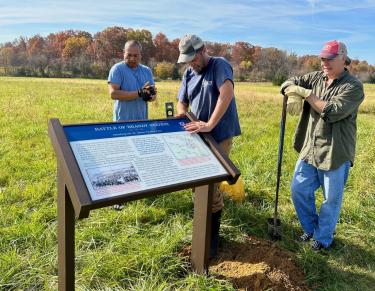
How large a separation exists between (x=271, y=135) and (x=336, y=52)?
23.4ft

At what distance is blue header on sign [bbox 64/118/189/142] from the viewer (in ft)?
9.29

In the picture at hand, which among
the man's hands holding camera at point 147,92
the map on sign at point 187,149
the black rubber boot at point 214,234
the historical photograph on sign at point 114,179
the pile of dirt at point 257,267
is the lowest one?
the pile of dirt at point 257,267

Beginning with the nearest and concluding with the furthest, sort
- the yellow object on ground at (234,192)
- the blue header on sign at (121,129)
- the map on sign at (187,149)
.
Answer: the blue header on sign at (121,129)
the map on sign at (187,149)
the yellow object on ground at (234,192)

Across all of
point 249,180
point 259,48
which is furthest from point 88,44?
point 249,180

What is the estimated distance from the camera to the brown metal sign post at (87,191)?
8.14 ft

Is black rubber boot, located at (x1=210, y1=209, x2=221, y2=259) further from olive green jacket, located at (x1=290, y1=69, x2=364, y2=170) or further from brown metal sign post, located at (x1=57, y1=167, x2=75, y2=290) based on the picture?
brown metal sign post, located at (x1=57, y1=167, x2=75, y2=290)

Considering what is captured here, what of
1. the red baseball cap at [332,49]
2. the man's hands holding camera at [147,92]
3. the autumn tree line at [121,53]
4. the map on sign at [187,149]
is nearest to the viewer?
the map on sign at [187,149]

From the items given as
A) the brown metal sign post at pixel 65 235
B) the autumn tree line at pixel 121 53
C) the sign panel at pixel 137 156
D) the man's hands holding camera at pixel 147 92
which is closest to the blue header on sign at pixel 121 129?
the sign panel at pixel 137 156

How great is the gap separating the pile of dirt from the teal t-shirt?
83.9 inches

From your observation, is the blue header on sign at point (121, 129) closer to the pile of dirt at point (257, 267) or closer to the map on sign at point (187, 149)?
the map on sign at point (187, 149)

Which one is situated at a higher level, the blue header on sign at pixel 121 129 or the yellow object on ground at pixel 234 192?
the blue header on sign at pixel 121 129

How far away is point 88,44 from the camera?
87000 mm

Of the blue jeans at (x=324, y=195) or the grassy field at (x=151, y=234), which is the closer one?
the grassy field at (x=151, y=234)

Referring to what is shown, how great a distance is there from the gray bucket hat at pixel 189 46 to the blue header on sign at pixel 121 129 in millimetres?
562
